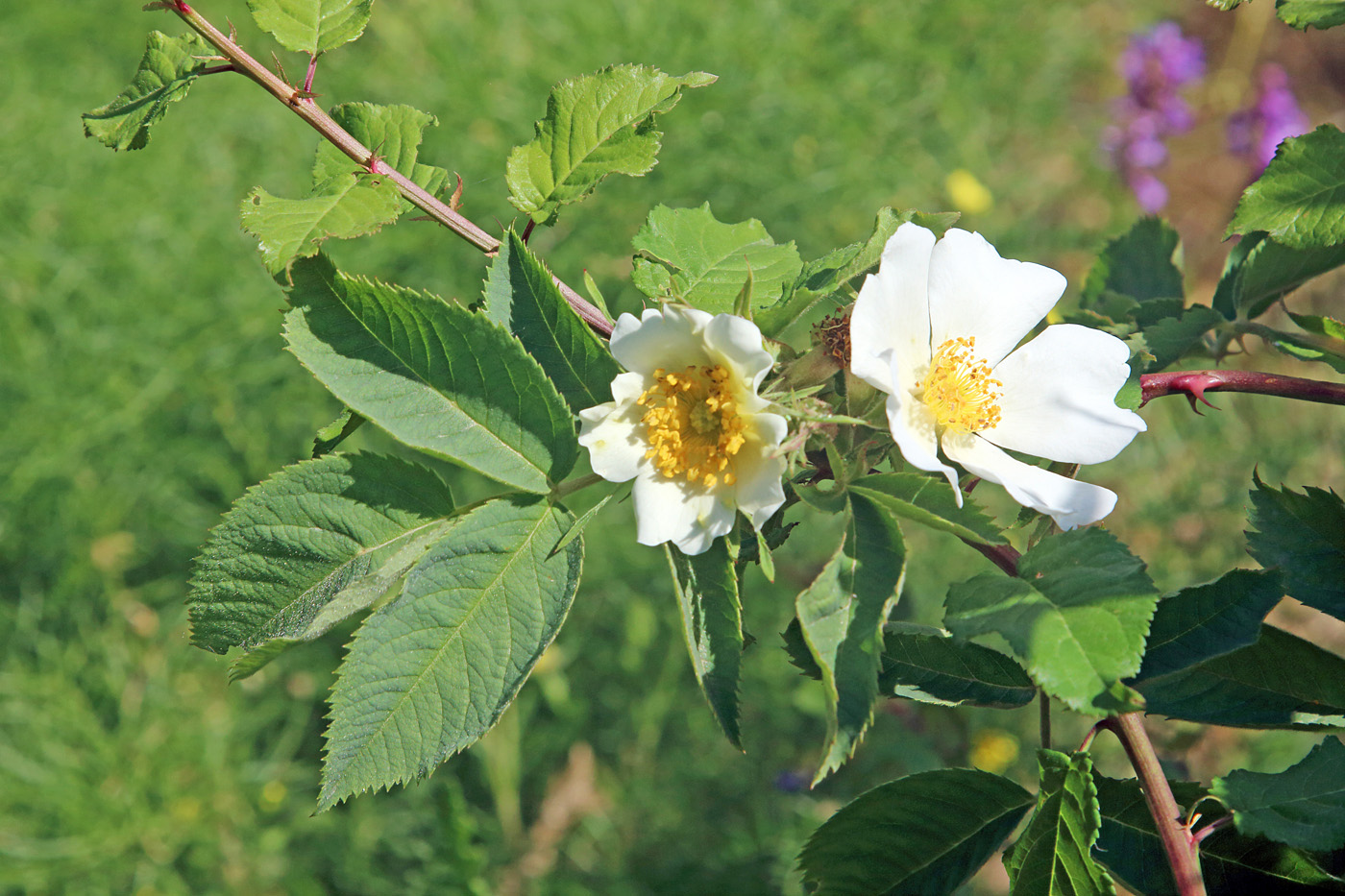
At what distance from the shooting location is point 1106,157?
3.75m

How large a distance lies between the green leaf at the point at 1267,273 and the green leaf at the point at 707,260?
2.15 feet

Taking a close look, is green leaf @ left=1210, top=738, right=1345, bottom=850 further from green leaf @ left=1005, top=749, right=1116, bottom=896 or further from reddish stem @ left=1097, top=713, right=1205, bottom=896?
green leaf @ left=1005, top=749, right=1116, bottom=896

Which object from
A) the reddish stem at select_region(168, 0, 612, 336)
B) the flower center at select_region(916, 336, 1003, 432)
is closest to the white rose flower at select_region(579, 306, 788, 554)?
the reddish stem at select_region(168, 0, 612, 336)

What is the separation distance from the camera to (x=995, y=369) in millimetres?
1068

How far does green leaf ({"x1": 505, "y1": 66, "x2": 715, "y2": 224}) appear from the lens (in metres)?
1.07

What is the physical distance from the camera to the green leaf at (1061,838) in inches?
35.3

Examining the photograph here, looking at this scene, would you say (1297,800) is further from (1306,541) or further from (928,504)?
(928,504)

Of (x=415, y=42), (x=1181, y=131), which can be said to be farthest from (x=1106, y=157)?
(x=415, y=42)

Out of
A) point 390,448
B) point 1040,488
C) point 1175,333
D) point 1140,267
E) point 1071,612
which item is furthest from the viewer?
point 390,448

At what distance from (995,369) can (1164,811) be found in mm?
482

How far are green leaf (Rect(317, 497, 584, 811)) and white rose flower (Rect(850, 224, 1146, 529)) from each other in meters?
0.43

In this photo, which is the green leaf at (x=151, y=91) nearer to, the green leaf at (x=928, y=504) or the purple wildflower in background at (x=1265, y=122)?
the green leaf at (x=928, y=504)

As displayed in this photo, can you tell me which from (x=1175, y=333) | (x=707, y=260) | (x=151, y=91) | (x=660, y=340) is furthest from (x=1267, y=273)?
(x=151, y=91)

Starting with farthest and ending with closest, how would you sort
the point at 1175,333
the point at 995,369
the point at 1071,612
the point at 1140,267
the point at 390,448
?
the point at 390,448 < the point at 1140,267 < the point at 1175,333 < the point at 995,369 < the point at 1071,612
